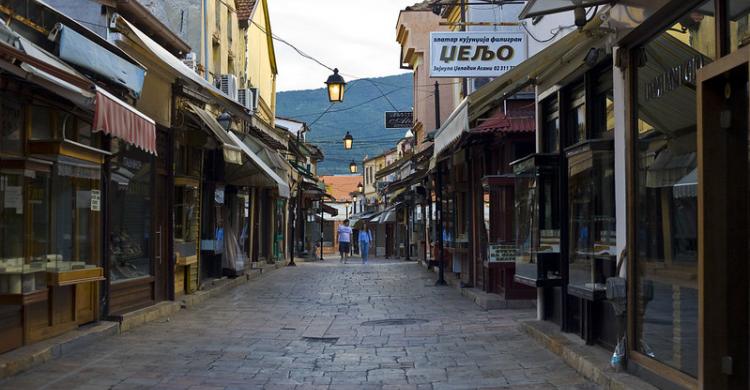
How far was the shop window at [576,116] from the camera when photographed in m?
9.40

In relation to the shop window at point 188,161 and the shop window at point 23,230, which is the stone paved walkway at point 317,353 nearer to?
the shop window at point 23,230

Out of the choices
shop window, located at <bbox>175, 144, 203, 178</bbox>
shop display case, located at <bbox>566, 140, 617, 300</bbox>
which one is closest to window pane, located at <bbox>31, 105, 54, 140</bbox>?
shop window, located at <bbox>175, 144, 203, 178</bbox>

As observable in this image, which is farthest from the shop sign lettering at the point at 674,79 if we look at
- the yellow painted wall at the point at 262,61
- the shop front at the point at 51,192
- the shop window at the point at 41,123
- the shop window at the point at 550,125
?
the yellow painted wall at the point at 262,61

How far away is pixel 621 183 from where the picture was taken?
7.68 m

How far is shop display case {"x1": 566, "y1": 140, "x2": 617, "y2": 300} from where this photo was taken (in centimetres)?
831

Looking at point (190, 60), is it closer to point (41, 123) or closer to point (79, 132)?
point (79, 132)

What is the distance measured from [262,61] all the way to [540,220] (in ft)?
78.0

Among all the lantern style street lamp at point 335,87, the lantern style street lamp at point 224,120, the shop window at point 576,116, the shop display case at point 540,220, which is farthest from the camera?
the lantern style street lamp at point 335,87

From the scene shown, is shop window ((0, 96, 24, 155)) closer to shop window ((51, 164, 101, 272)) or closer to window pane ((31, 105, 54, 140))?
window pane ((31, 105, 54, 140))

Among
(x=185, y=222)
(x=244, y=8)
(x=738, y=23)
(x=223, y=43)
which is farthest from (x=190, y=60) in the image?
(x=738, y=23)

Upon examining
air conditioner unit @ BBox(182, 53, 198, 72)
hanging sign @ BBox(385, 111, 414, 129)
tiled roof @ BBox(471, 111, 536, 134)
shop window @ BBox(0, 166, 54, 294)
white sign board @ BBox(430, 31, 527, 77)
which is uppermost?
hanging sign @ BBox(385, 111, 414, 129)

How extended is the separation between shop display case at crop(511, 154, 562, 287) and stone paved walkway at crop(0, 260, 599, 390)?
87cm

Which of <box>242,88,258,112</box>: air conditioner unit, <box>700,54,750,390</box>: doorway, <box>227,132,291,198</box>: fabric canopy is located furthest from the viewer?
<box>242,88,258,112</box>: air conditioner unit

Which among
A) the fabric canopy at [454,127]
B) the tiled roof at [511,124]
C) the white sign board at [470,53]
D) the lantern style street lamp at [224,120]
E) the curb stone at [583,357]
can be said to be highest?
the white sign board at [470,53]
